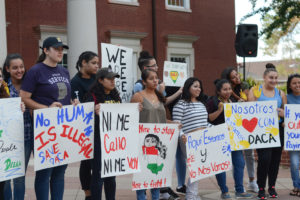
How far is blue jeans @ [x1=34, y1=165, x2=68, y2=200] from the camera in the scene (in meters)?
5.19

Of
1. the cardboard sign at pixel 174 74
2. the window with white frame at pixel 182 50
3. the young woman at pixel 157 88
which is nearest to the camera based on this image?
the young woman at pixel 157 88

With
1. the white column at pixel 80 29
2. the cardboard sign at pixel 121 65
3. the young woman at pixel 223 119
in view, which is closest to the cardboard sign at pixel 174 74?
the cardboard sign at pixel 121 65

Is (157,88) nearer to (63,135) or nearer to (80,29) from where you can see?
(63,135)

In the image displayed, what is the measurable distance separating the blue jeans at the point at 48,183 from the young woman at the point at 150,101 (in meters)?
1.13

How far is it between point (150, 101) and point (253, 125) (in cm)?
179

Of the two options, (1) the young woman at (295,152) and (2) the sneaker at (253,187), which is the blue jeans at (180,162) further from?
(1) the young woman at (295,152)

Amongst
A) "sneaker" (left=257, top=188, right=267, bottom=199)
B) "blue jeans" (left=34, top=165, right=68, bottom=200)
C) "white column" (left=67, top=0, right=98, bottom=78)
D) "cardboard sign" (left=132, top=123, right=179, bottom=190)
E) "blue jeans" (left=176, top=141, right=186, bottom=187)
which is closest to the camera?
"blue jeans" (left=34, top=165, right=68, bottom=200)

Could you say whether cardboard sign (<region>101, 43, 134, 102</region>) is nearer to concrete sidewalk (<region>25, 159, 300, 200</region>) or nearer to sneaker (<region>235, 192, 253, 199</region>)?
concrete sidewalk (<region>25, 159, 300, 200</region>)

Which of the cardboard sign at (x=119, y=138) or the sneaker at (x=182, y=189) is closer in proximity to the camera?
the cardboard sign at (x=119, y=138)

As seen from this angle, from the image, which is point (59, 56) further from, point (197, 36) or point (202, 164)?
point (197, 36)

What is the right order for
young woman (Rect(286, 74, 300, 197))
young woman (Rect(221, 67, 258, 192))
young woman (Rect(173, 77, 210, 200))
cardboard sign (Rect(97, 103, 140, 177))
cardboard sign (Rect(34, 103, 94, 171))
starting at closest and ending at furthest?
cardboard sign (Rect(34, 103, 94, 171)), cardboard sign (Rect(97, 103, 140, 177)), young woman (Rect(173, 77, 210, 200)), young woman (Rect(286, 74, 300, 197)), young woman (Rect(221, 67, 258, 192))

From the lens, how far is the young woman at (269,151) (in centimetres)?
680

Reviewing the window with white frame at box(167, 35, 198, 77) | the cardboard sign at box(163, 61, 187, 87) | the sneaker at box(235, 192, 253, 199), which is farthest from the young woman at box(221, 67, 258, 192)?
the window with white frame at box(167, 35, 198, 77)

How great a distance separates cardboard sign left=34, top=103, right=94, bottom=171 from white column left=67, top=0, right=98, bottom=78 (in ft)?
28.7
